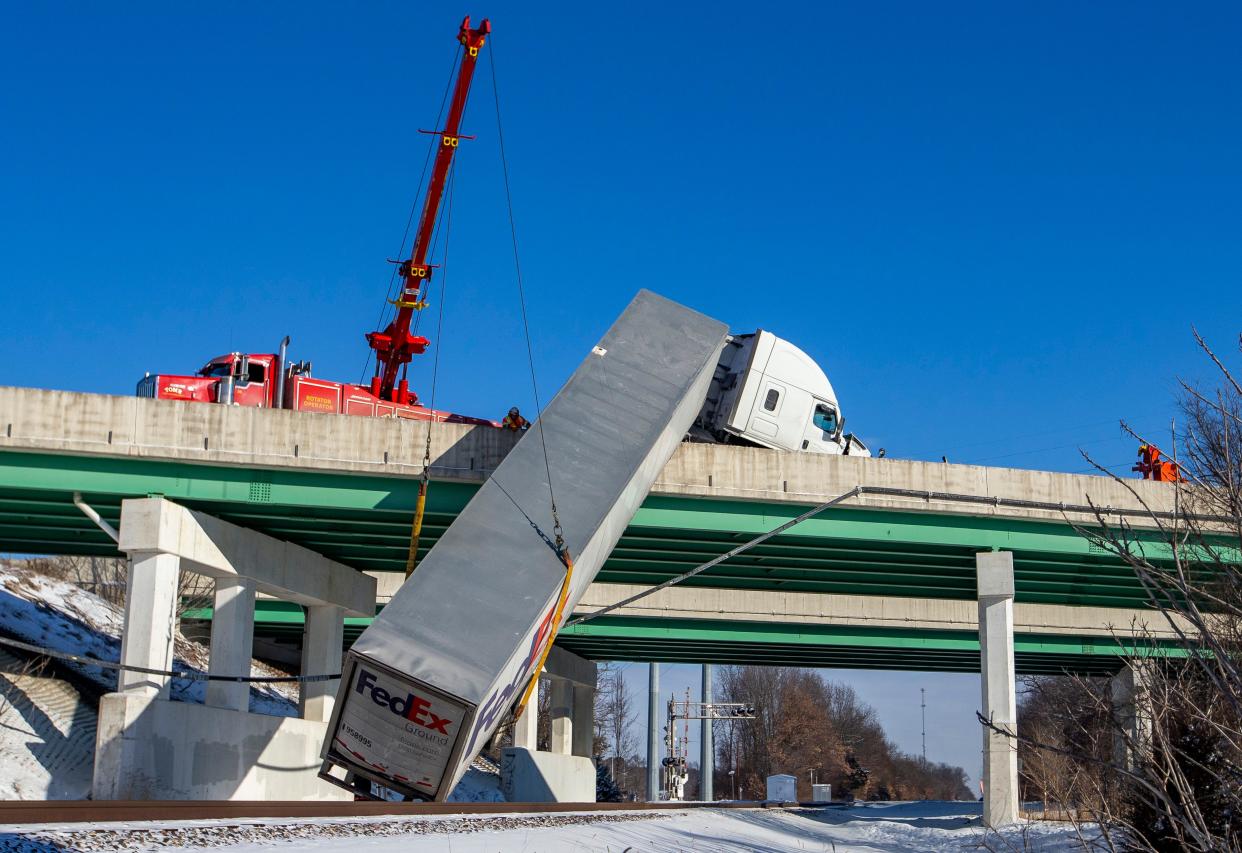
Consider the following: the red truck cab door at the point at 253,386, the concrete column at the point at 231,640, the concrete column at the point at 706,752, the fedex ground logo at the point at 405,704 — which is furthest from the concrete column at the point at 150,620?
the concrete column at the point at 706,752

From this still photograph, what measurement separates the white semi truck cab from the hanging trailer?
5.58 meters

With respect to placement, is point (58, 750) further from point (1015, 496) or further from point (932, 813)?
point (932, 813)

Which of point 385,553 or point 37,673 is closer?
point 37,673

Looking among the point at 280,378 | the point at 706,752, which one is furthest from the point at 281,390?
the point at 706,752

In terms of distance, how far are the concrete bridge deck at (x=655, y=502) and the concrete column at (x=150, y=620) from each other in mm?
1531

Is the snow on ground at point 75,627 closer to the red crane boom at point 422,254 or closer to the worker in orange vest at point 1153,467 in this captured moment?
the red crane boom at point 422,254

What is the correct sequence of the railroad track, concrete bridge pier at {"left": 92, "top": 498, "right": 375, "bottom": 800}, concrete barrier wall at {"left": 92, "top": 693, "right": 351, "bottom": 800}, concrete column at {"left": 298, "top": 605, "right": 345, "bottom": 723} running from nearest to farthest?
the railroad track → concrete barrier wall at {"left": 92, "top": 693, "right": 351, "bottom": 800} → concrete bridge pier at {"left": 92, "top": 498, "right": 375, "bottom": 800} → concrete column at {"left": 298, "top": 605, "right": 345, "bottom": 723}

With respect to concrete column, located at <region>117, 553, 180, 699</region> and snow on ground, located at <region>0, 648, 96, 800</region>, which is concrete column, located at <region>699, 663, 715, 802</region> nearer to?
snow on ground, located at <region>0, 648, 96, 800</region>

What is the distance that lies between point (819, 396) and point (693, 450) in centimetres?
581

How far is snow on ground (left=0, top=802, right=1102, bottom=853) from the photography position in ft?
36.1

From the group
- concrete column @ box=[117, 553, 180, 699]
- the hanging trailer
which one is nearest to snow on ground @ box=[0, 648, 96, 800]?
concrete column @ box=[117, 553, 180, 699]

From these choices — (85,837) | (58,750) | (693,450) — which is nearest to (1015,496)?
(693,450)

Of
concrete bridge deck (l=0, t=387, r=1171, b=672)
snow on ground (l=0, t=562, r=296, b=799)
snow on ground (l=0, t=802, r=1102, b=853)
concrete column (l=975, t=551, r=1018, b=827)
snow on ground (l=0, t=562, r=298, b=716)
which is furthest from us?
snow on ground (l=0, t=562, r=298, b=716)

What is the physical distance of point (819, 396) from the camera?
102ft
